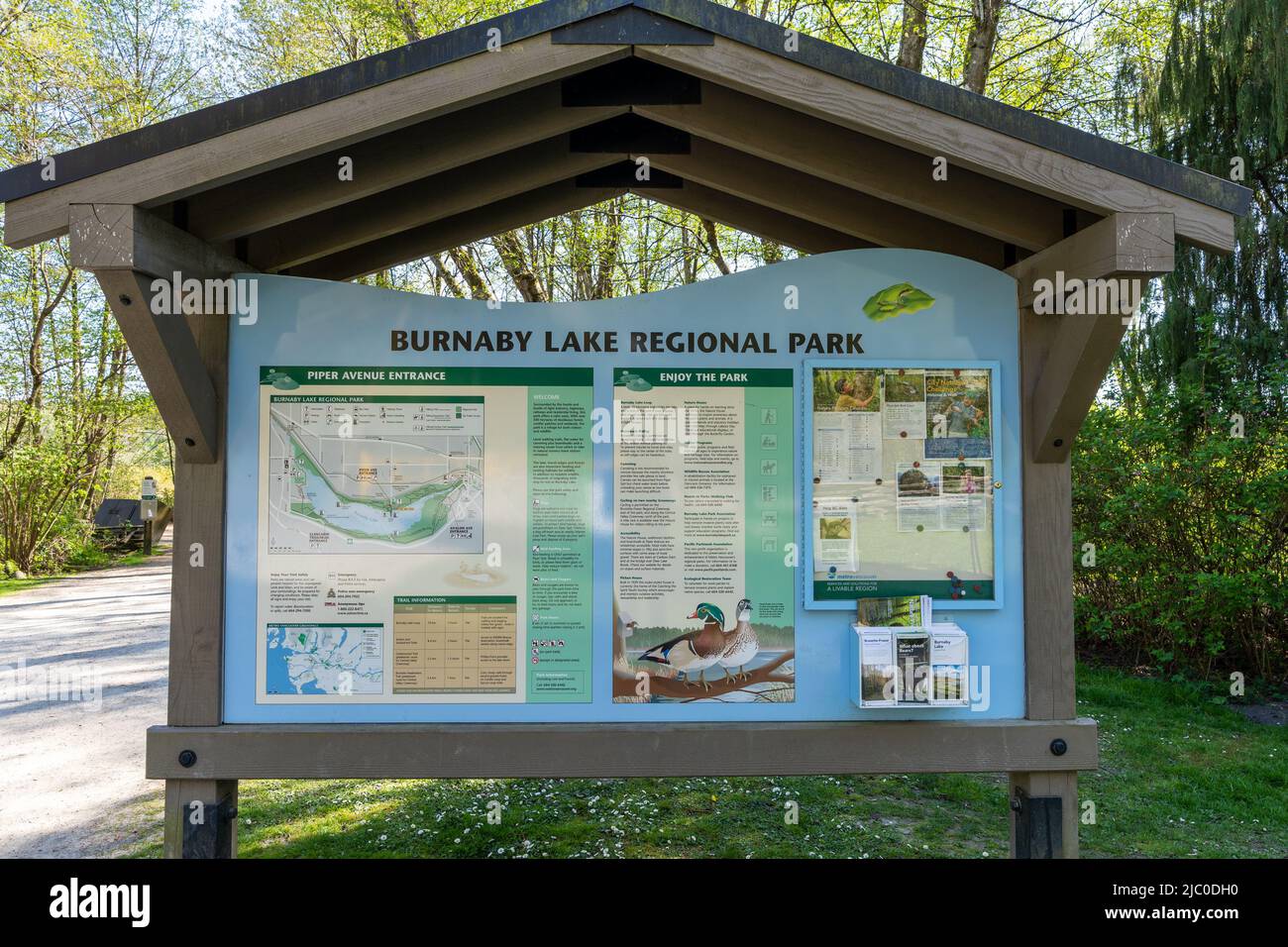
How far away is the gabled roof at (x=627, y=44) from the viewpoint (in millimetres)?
2779

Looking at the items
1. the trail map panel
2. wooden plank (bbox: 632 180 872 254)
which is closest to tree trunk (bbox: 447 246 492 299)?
wooden plank (bbox: 632 180 872 254)

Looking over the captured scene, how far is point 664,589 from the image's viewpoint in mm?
3305

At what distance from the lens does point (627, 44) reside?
2.87m

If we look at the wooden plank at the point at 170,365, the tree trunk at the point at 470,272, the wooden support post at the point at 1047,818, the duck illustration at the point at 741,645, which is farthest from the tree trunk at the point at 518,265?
the wooden support post at the point at 1047,818

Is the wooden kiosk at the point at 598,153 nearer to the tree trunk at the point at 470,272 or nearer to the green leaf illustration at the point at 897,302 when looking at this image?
the green leaf illustration at the point at 897,302

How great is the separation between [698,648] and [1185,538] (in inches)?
257

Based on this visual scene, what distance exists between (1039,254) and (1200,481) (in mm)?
5570

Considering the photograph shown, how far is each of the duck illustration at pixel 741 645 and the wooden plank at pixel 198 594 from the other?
1929 mm

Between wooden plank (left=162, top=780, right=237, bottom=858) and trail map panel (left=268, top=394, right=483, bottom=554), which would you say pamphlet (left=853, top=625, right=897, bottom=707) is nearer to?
trail map panel (left=268, top=394, right=483, bottom=554)

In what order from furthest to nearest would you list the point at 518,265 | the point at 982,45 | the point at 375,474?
the point at 518,265
the point at 982,45
the point at 375,474

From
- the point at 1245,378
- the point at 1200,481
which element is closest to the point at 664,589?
the point at 1200,481

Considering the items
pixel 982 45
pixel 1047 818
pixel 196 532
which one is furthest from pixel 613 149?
pixel 982 45

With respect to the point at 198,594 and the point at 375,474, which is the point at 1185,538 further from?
the point at 198,594
